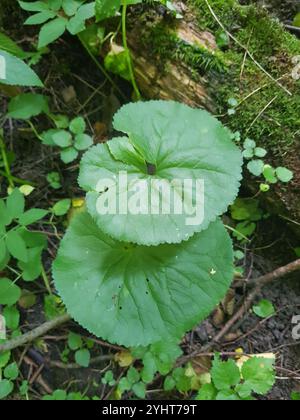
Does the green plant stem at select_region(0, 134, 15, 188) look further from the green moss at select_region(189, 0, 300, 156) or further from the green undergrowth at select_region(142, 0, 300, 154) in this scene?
the green moss at select_region(189, 0, 300, 156)

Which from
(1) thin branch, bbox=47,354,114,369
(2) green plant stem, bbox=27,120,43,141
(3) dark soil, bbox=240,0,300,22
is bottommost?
(1) thin branch, bbox=47,354,114,369

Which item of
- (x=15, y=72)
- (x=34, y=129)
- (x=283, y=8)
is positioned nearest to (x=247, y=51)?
(x=283, y=8)

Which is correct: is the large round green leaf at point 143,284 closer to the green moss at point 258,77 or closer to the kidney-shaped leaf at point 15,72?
the green moss at point 258,77

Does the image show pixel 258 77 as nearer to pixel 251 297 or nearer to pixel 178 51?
pixel 178 51

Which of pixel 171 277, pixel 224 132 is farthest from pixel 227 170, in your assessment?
pixel 171 277

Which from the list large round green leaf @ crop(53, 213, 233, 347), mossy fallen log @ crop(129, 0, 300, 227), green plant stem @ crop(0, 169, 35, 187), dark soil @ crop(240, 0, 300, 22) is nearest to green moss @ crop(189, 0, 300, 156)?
mossy fallen log @ crop(129, 0, 300, 227)

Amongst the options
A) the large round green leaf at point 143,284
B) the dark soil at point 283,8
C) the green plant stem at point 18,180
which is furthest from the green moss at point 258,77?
the green plant stem at point 18,180
